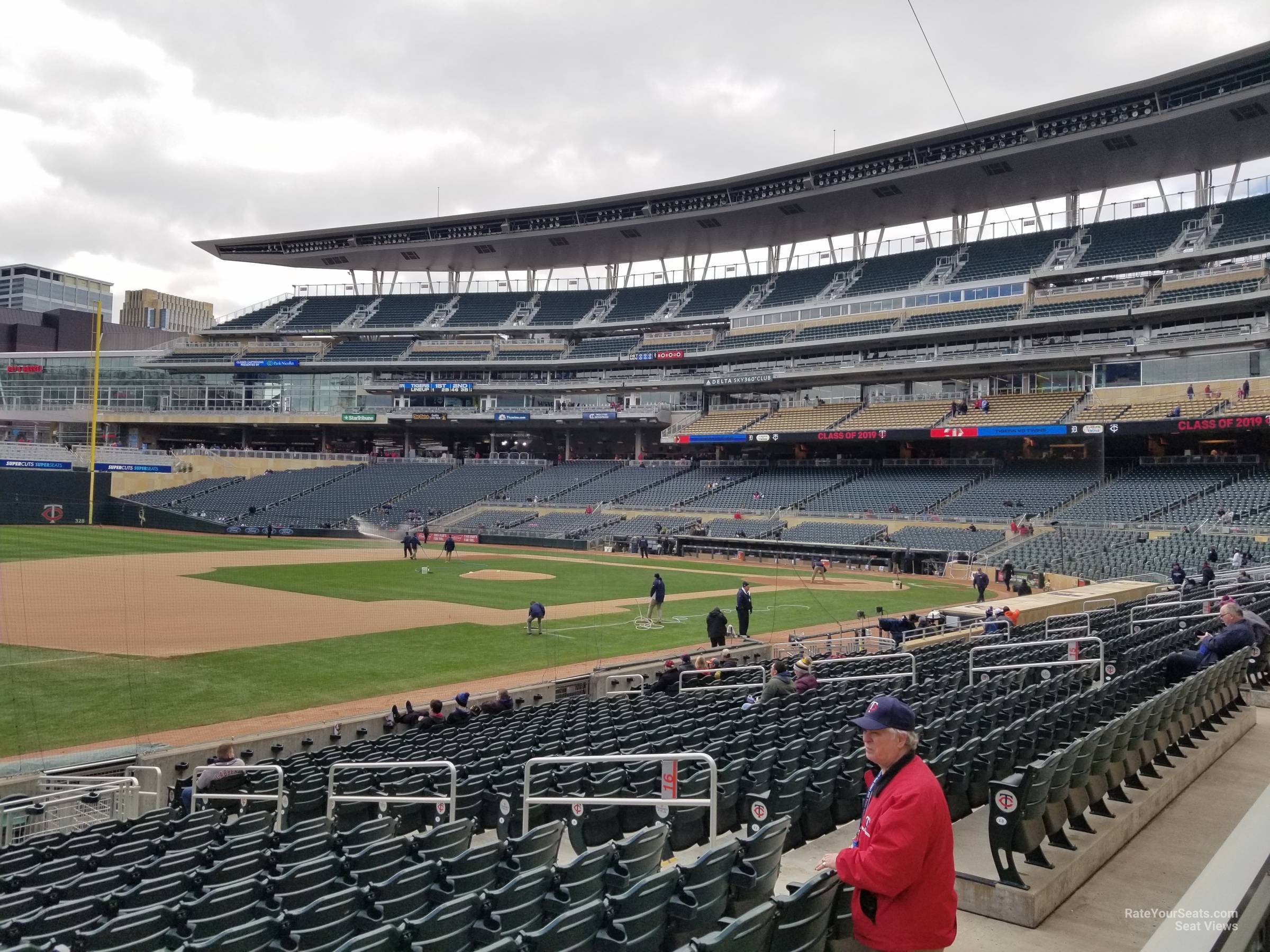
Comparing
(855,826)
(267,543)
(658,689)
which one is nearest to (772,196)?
(267,543)

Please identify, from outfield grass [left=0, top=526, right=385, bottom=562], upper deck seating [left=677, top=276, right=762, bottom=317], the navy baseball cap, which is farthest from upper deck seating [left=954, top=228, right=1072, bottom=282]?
the navy baseball cap

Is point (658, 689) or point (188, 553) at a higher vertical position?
point (188, 553)

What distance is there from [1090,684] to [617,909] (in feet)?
28.3

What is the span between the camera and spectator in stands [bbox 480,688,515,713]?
14.5 metres

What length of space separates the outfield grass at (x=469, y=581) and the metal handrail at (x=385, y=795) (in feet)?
62.7

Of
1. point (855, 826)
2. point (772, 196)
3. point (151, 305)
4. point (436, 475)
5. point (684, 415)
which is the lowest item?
point (855, 826)

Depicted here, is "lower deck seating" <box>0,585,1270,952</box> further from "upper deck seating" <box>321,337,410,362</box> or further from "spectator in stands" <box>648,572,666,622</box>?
"upper deck seating" <box>321,337,410,362</box>

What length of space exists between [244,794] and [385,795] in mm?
1888

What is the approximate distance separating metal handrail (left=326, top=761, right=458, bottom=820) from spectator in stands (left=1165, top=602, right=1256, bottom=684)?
27.6 ft

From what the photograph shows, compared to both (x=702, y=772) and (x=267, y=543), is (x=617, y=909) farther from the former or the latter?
(x=267, y=543)

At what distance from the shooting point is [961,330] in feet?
175

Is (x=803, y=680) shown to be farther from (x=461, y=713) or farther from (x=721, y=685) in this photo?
(x=461, y=713)

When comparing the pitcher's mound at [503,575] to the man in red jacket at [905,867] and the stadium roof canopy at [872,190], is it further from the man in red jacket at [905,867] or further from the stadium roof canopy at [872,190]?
the stadium roof canopy at [872,190]
